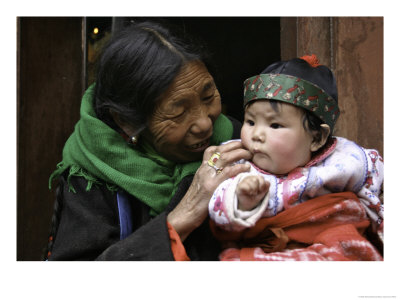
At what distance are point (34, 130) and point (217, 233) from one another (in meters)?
1.68

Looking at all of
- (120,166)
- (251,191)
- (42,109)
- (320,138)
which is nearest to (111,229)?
(120,166)

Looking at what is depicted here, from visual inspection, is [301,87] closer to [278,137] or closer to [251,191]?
[278,137]

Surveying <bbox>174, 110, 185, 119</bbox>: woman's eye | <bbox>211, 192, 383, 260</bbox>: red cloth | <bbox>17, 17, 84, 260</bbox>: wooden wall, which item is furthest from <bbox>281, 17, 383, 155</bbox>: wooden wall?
<bbox>17, 17, 84, 260</bbox>: wooden wall

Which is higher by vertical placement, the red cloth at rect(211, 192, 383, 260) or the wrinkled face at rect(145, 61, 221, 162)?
the wrinkled face at rect(145, 61, 221, 162)

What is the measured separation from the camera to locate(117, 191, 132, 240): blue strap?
1.73 m

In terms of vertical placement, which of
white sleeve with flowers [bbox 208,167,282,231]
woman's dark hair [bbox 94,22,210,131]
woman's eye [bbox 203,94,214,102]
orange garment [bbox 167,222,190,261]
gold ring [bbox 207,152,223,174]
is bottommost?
orange garment [bbox 167,222,190,261]

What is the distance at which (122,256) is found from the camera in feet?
4.96

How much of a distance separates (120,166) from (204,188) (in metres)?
0.43

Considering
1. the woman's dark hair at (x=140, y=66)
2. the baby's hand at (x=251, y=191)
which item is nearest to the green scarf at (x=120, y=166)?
the woman's dark hair at (x=140, y=66)

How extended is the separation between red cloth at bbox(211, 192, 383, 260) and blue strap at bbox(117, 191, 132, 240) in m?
0.48

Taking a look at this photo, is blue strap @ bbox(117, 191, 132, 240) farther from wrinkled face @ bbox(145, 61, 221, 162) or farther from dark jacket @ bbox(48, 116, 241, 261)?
wrinkled face @ bbox(145, 61, 221, 162)

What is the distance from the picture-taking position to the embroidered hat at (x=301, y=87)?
1442mm

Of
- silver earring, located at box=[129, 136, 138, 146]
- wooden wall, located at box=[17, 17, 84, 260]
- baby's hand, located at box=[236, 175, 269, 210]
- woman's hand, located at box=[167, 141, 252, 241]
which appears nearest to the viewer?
baby's hand, located at box=[236, 175, 269, 210]

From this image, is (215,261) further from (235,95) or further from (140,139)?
(235,95)
